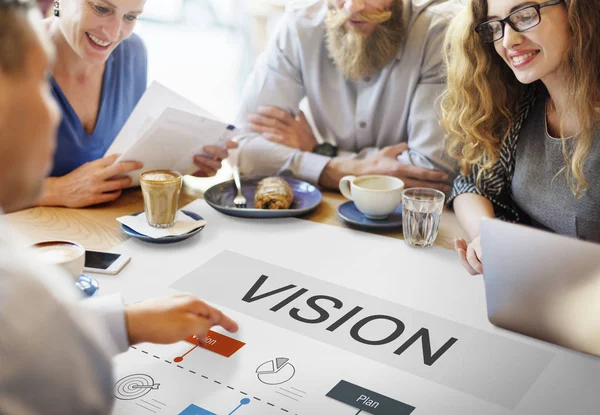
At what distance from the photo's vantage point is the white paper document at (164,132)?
5.00ft

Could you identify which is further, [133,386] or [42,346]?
[133,386]

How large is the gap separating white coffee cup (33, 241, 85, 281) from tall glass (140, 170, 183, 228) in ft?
0.86

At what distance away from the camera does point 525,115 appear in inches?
60.9

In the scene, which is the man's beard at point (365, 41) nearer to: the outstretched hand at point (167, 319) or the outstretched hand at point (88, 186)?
the outstretched hand at point (88, 186)

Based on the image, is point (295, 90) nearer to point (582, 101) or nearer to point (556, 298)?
point (582, 101)

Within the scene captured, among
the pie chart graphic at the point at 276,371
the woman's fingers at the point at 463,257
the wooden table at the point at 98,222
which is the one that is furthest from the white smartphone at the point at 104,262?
the woman's fingers at the point at 463,257

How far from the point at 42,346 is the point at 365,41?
1484mm

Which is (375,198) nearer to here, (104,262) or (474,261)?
→ (474,261)

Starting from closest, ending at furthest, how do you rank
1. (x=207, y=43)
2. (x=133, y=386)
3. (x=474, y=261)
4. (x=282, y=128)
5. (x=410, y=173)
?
(x=133, y=386)
(x=474, y=261)
(x=410, y=173)
(x=282, y=128)
(x=207, y=43)

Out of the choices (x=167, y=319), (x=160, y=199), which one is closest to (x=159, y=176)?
(x=160, y=199)

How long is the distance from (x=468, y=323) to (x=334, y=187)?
2.46 feet

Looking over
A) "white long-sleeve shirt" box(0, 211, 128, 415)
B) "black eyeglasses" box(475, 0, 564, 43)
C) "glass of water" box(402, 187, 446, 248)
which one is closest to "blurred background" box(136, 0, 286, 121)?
"black eyeglasses" box(475, 0, 564, 43)

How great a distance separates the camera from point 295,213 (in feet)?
4.96

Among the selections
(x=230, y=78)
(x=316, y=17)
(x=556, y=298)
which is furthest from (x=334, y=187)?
(x=230, y=78)
